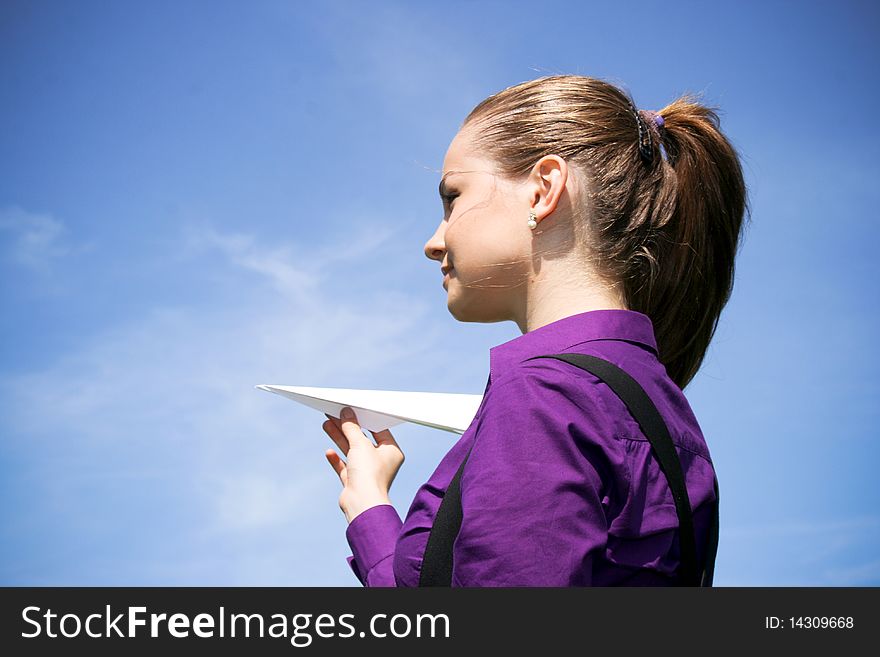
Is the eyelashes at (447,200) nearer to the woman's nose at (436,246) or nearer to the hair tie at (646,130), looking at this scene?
the woman's nose at (436,246)

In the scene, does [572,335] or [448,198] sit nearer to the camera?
[572,335]

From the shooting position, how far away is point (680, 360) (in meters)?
2.75

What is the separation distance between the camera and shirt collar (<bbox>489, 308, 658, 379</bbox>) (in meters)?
2.12

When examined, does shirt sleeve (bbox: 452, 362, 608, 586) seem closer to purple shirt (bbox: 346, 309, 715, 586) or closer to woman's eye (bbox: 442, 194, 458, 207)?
purple shirt (bbox: 346, 309, 715, 586)

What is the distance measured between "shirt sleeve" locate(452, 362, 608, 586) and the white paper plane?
0.67 meters

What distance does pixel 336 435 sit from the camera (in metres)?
2.60

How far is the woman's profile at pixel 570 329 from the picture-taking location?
1.72 metres

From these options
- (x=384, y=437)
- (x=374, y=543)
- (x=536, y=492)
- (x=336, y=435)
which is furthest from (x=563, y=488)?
(x=336, y=435)

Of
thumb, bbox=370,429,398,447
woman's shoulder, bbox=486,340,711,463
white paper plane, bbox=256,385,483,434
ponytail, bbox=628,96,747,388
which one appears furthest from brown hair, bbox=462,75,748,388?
thumb, bbox=370,429,398,447

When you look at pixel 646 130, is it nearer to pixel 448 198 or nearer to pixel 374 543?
pixel 448 198

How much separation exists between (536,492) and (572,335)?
0.54 meters
